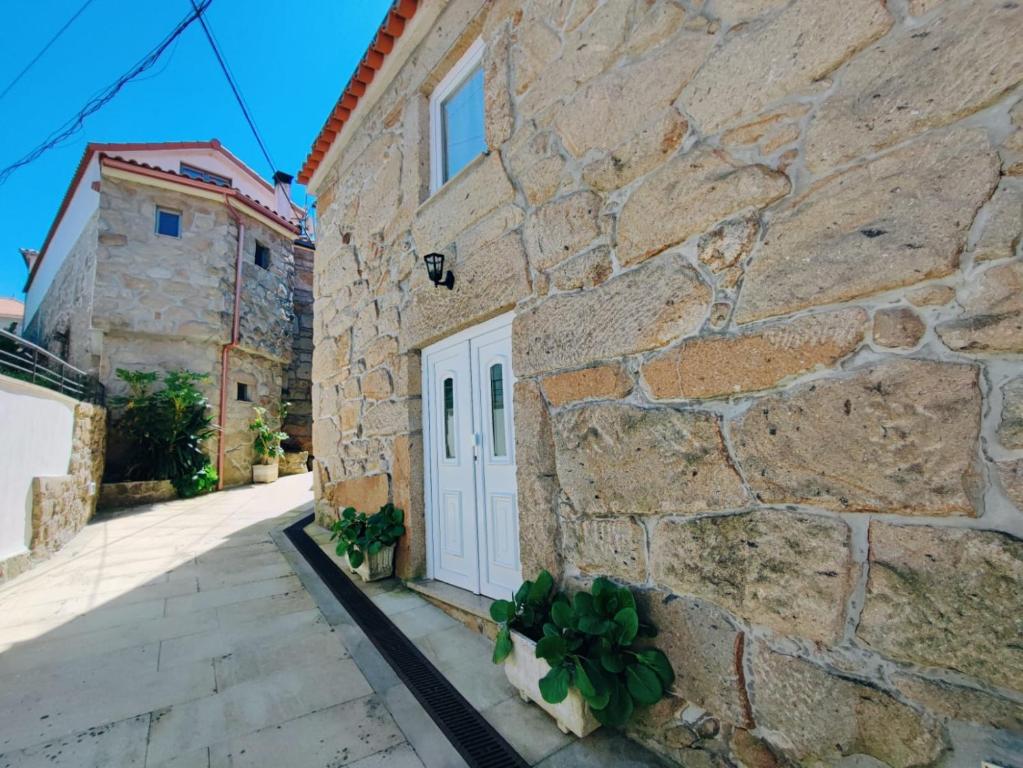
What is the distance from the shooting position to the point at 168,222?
8656 mm

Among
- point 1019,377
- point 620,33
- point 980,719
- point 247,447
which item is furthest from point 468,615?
point 247,447

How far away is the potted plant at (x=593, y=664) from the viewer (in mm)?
1581

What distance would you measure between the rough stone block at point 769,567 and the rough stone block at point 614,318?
2.24 ft

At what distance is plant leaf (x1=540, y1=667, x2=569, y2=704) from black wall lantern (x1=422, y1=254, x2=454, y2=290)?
216 cm

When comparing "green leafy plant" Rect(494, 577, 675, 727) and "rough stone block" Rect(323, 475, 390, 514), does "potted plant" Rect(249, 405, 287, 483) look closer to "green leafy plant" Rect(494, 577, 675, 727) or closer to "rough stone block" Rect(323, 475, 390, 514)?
"rough stone block" Rect(323, 475, 390, 514)

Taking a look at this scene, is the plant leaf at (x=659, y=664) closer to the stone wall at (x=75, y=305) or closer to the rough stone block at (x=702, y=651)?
the rough stone block at (x=702, y=651)

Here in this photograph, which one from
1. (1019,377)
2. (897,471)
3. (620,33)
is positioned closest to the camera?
(1019,377)

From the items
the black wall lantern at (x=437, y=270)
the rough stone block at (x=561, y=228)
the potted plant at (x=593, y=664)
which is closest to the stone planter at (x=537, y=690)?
the potted plant at (x=593, y=664)

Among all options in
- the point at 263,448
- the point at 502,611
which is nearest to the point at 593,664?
the point at 502,611

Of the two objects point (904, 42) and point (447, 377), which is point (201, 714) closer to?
point (447, 377)

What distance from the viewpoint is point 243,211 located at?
9.46m

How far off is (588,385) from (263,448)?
358 inches

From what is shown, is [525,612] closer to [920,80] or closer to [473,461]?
[473,461]

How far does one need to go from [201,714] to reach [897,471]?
103 inches
